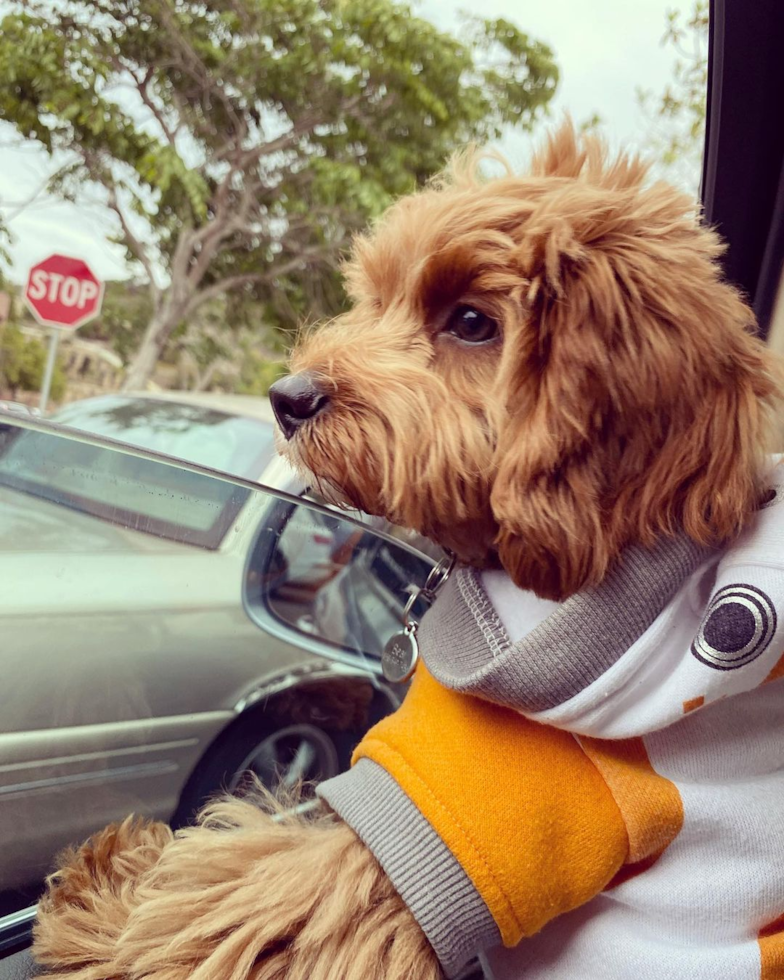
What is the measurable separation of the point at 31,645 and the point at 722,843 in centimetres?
87

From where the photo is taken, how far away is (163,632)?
1084mm

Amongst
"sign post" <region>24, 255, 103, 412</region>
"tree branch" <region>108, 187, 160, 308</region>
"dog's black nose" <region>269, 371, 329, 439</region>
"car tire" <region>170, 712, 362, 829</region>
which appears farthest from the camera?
"tree branch" <region>108, 187, 160, 308</region>

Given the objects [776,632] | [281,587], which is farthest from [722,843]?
[281,587]

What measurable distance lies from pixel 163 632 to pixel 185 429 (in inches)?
72.0

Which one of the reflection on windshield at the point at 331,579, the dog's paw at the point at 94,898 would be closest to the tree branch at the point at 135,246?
the reflection on windshield at the point at 331,579

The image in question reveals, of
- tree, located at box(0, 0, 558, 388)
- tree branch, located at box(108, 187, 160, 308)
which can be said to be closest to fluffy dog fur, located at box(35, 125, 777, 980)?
tree, located at box(0, 0, 558, 388)

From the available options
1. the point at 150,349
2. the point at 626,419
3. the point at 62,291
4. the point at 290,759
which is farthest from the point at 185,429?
the point at 150,349

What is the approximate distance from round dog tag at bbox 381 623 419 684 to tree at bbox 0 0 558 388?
288 centimetres

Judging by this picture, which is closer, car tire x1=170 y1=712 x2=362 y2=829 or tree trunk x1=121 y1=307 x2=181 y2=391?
car tire x1=170 y1=712 x2=362 y2=829

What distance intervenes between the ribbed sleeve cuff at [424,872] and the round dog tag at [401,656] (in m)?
0.34

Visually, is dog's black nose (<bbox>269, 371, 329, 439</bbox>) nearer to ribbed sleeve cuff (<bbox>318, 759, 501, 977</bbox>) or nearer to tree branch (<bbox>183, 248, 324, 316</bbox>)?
ribbed sleeve cuff (<bbox>318, 759, 501, 977</bbox>)

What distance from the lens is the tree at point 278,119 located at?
4.01m

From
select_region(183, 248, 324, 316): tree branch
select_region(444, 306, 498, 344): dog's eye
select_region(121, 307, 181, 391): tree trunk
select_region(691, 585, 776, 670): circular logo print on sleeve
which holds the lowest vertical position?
select_region(121, 307, 181, 391): tree trunk

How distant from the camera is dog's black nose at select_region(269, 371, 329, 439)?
3.32 feet
